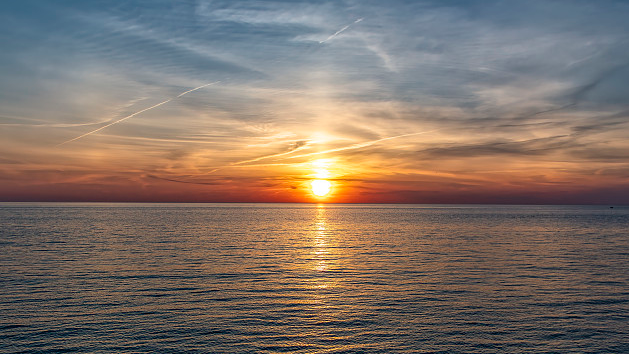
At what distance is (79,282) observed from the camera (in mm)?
37125

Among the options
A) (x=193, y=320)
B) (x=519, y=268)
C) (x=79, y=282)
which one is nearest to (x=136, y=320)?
(x=193, y=320)

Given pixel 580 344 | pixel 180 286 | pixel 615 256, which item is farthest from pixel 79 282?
pixel 615 256

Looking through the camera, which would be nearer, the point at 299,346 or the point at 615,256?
the point at 299,346

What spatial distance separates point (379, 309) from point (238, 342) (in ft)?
34.7

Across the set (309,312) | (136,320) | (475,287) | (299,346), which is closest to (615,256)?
(475,287)

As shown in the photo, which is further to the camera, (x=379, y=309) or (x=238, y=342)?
(x=379, y=309)

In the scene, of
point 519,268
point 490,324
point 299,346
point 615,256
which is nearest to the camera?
point 299,346

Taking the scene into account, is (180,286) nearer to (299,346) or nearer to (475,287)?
(299,346)

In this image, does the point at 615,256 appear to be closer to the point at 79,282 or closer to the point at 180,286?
the point at 180,286

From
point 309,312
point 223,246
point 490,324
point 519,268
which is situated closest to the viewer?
point 490,324

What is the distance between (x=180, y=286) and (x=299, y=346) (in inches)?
698

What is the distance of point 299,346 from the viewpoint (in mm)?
22156

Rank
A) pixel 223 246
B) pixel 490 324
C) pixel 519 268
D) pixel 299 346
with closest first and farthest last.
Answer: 1. pixel 299 346
2. pixel 490 324
3. pixel 519 268
4. pixel 223 246

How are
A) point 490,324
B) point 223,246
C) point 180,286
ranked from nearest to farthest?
point 490,324, point 180,286, point 223,246
